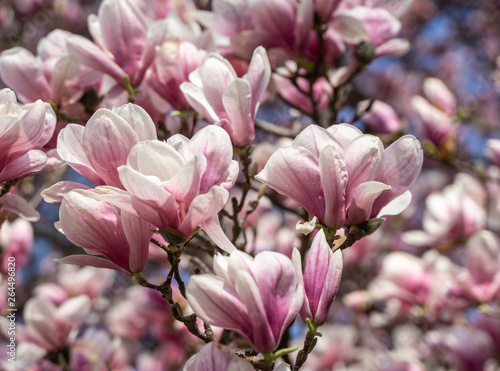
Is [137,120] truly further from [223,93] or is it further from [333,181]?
[333,181]

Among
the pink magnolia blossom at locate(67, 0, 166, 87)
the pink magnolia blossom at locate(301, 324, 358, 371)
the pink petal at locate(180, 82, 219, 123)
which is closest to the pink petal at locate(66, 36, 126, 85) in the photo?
the pink magnolia blossom at locate(67, 0, 166, 87)

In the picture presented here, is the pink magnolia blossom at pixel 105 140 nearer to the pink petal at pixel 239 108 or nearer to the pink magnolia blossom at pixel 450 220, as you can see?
the pink petal at pixel 239 108

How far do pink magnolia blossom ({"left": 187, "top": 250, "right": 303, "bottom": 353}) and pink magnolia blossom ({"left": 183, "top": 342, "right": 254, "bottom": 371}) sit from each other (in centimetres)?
3

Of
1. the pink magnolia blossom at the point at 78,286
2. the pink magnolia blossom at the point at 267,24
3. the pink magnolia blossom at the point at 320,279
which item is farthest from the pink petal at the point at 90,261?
the pink magnolia blossom at the point at 78,286

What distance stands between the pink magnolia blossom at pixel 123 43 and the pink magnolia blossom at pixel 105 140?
418mm

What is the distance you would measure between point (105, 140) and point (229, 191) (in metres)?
0.21

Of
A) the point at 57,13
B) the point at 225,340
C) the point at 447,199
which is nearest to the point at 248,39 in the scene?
the point at 225,340

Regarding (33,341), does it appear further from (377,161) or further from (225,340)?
(377,161)

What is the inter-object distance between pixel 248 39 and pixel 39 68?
519mm

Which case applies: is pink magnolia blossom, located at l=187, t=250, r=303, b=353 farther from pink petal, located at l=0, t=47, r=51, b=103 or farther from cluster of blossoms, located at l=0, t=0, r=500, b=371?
pink petal, located at l=0, t=47, r=51, b=103

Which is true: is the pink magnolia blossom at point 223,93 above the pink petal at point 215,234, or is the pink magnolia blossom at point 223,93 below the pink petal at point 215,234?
above

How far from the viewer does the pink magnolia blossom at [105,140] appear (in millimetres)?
848

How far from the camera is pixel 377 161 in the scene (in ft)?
2.90

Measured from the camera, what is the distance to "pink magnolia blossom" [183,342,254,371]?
787mm
